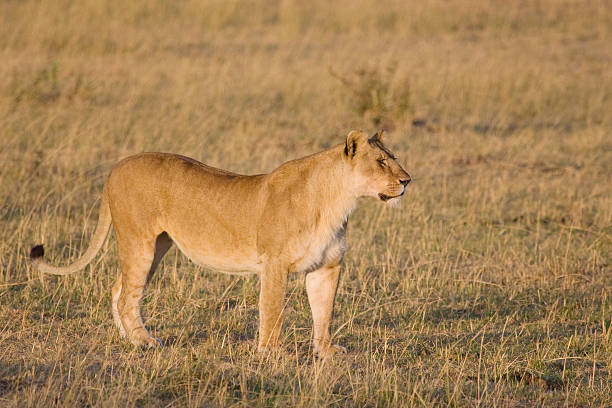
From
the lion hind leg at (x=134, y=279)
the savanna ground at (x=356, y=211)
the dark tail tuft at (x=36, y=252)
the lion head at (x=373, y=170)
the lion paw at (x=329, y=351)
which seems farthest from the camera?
the dark tail tuft at (x=36, y=252)

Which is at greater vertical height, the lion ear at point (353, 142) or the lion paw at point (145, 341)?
the lion ear at point (353, 142)

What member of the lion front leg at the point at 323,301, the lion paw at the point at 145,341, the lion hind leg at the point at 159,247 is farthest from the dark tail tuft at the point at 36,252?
the lion front leg at the point at 323,301

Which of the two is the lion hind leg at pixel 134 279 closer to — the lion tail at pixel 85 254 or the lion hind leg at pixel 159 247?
the lion hind leg at pixel 159 247

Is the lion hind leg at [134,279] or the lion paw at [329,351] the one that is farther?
the lion hind leg at [134,279]

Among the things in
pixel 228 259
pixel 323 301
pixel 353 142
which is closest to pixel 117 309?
pixel 228 259

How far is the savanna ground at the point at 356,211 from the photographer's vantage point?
495cm

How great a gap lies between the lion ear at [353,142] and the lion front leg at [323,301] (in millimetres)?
665

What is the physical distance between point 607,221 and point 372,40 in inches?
398

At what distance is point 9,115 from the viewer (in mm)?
10992

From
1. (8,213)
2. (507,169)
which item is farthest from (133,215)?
(507,169)

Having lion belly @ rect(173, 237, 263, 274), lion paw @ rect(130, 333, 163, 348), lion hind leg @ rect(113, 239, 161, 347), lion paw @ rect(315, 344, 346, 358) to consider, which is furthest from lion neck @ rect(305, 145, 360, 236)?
lion paw @ rect(130, 333, 163, 348)

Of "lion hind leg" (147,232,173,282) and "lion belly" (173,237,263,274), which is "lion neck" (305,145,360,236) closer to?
"lion belly" (173,237,263,274)

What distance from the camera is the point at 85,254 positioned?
227 inches

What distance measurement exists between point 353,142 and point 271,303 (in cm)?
100
